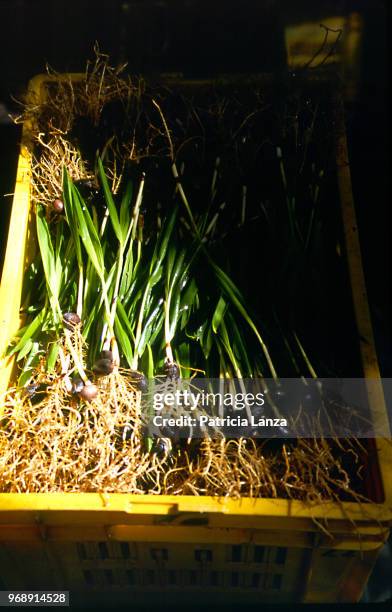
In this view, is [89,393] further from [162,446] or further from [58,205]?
[58,205]

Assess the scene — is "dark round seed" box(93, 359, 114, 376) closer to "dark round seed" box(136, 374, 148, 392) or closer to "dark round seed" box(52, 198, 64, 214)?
"dark round seed" box(136, 374, 148, 392)

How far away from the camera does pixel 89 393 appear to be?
3.64 feet

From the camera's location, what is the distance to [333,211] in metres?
1.44

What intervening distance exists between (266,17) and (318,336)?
1.33 m

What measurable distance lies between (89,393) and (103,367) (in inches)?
2.1

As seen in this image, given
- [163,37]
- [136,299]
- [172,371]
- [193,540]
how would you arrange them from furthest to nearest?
[163,37] → [136,299] → [172,371] → [193,540]

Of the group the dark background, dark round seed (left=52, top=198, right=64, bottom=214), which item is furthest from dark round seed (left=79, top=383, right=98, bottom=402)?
the dark background

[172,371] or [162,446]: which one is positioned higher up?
[172,371]

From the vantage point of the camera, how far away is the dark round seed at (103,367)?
3.65 ft

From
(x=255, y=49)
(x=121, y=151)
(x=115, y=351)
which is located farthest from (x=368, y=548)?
(x=255, y=49)

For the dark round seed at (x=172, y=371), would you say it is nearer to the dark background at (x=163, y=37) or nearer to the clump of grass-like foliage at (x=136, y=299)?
the clump of grass-like foliage at (x=136, y=299)

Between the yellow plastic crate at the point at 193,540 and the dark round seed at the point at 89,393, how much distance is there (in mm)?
182

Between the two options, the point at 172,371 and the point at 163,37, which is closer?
the point at 172,371

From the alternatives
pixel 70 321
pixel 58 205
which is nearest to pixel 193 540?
pixel 70 321
